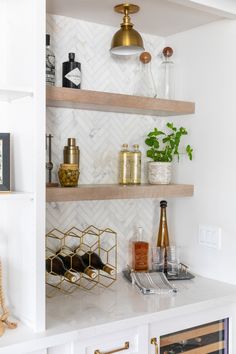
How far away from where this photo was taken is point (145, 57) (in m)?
2.35

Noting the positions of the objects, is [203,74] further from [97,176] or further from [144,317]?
[144,317]

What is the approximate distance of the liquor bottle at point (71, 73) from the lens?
2092mm

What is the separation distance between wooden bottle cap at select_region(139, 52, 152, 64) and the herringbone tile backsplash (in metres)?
0.12

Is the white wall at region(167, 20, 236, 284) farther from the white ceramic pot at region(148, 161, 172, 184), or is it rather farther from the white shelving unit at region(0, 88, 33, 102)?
the white shelving unit at region(0, 88, 33, 102)

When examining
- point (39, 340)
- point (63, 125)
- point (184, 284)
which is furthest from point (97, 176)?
point (39, 340)

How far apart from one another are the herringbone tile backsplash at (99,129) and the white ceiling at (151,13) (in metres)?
0.09

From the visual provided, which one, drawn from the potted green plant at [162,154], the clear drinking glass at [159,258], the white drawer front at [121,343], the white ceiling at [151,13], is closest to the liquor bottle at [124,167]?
the potted green plant at [162,154]

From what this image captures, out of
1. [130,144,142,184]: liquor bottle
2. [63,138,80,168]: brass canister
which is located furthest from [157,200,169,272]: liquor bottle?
[63,138,80,168]: brass canister

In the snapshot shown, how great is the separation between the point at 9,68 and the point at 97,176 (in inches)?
30.7

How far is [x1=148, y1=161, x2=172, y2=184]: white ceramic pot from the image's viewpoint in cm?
235

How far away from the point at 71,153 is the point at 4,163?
49cm

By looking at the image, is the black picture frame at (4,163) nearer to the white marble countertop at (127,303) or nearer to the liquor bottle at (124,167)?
the white marble countertop at (127,303)

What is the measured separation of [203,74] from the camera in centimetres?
237

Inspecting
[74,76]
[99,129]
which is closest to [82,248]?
[99,129]
